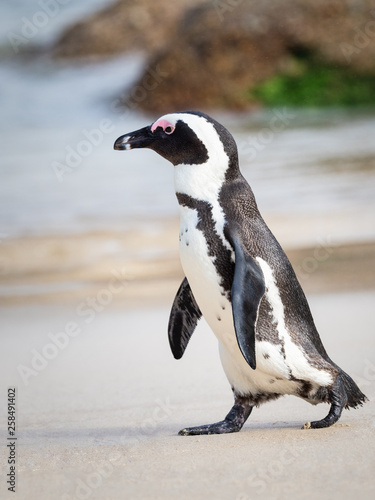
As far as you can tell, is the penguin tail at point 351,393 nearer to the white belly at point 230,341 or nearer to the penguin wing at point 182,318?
the white belly at point 230,341

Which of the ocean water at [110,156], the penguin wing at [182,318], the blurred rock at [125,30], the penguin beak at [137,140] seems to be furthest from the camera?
the blurred rock at [125,30]

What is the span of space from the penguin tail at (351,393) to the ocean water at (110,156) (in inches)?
178

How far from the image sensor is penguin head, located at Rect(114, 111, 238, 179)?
10.6ft

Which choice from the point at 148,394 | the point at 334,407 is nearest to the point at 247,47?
the point at 148,394

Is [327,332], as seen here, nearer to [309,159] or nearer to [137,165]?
[309,159]

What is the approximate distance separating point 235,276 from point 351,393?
70 centimetres

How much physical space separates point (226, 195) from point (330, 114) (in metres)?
14.1

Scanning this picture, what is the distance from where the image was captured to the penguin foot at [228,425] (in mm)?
3205

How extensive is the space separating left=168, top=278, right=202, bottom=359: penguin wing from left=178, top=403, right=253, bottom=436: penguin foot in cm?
42

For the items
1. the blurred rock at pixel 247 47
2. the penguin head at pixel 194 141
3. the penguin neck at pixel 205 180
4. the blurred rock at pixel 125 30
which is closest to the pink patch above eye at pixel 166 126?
the penguin head at pixel 194 141

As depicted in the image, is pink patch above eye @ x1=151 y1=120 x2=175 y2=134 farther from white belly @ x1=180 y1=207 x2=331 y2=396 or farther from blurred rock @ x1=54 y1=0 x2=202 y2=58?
blurred rock @ x1=54 y1=0 x2=202 y2=58

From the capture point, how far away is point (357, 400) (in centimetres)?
331

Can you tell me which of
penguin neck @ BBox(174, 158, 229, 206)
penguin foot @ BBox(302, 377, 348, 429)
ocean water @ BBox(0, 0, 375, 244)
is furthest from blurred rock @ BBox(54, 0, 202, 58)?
penguin foot @ BBox(302, 377, 348, 429)

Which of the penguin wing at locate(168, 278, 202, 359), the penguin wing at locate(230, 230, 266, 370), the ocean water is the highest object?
the penguin wing at locate(230, 230, 266, 370)
